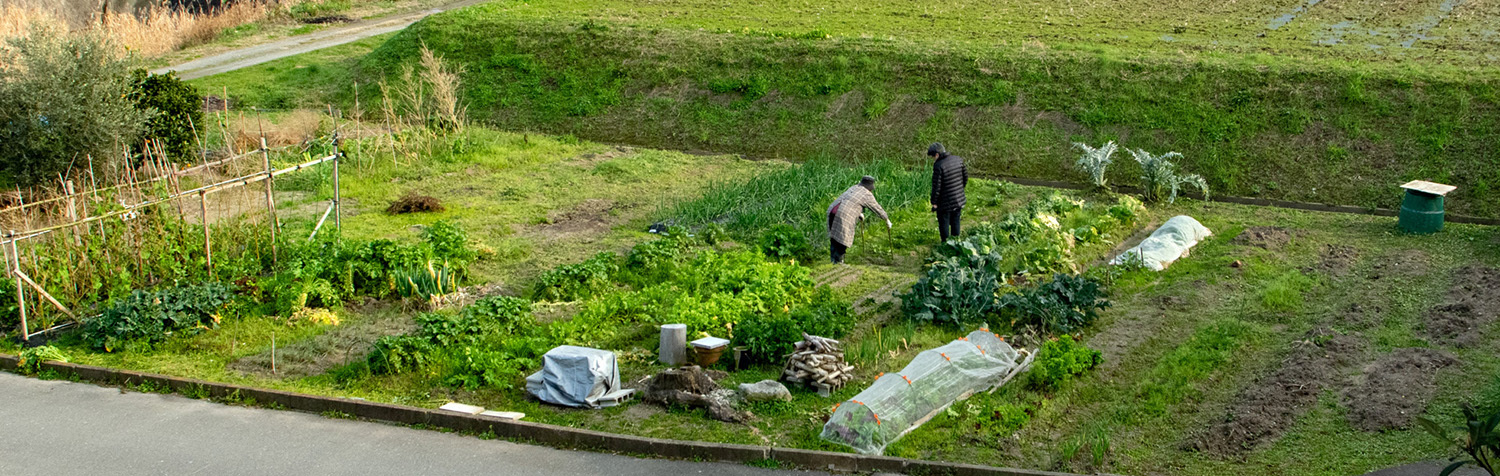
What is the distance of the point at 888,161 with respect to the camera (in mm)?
18125

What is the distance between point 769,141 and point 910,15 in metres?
7.63

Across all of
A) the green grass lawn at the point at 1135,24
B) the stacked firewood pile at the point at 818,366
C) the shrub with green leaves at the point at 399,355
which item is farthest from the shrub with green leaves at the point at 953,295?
the green grass lawn at the point at 1135,24

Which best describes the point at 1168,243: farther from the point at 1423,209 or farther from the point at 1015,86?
the point at 1015,86

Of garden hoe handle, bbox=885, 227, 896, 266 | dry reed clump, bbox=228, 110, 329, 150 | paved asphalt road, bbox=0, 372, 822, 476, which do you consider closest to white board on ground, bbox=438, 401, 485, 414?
paved asphalt road, bbox=0, 372, 822, 476

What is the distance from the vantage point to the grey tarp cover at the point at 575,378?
955cm

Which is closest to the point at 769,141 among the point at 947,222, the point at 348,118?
the point at 947,222

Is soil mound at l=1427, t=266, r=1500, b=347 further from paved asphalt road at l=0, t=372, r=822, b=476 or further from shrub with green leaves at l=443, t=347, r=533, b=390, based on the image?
shrub with green leaves at l=443, t=347, r=533, b=390

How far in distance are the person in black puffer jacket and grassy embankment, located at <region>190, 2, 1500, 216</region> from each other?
176 inches

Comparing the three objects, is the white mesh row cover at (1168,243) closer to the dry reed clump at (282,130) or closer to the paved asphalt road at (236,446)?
the paved asphalt road at (236,446)

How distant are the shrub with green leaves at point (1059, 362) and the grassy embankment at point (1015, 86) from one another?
8.48 meters

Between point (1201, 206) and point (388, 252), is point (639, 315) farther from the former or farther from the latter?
point (1201, 206)

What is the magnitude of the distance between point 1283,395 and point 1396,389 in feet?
2.81

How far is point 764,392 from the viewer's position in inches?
374

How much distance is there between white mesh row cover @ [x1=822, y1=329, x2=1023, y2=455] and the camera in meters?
8.72
